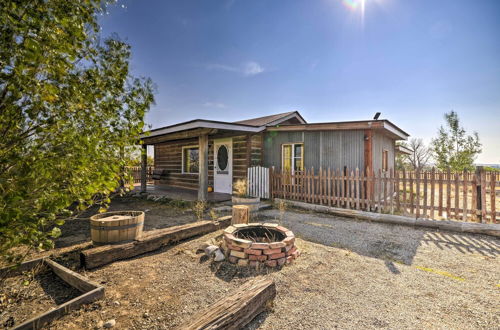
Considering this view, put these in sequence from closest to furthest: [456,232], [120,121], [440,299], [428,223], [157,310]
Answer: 1. [120,121]
2. [157,310]
3. [440,299]
4. [456,232]
5. [428,223]

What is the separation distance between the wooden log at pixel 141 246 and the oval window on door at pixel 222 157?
5719 millimetres

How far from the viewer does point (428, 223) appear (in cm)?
569

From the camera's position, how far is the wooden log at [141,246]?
328 cm

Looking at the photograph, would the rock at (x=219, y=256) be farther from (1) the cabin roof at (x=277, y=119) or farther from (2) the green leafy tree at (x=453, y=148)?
(2) the green leafy tree at (x=453, y=148)

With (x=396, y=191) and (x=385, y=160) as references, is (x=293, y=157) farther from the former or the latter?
(x=385, y=160)

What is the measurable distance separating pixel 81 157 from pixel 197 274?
232 centimetres

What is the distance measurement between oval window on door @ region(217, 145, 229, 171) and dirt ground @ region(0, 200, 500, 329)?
244 inches

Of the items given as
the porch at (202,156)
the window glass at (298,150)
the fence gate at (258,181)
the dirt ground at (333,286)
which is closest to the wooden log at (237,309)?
the dirt ground at (333,286)

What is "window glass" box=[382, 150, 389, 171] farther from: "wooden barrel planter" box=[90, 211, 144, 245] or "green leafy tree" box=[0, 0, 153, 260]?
"green leafy tree" box=[0, 0, 153, 260]

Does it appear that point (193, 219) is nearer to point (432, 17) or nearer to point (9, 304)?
point (9, 304)

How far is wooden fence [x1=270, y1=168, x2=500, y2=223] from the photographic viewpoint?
5422 mm

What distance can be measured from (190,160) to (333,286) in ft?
35.6

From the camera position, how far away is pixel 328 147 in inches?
339

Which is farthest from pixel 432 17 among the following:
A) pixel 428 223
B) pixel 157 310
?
pixel 157 310
